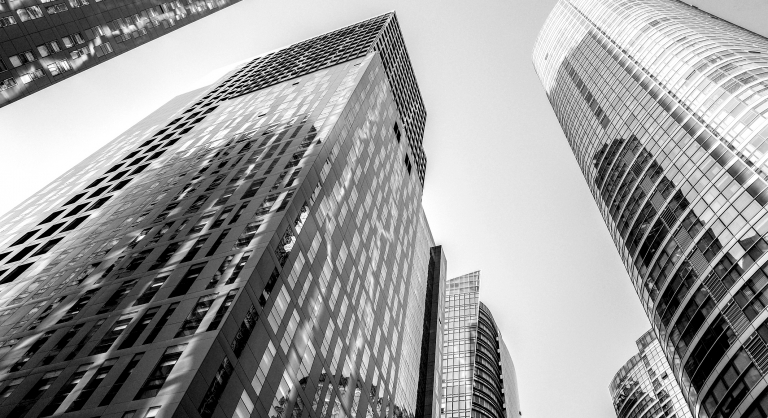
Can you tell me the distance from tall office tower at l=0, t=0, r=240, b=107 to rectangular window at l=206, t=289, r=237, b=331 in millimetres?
33246

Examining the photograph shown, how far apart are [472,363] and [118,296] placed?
105499mm

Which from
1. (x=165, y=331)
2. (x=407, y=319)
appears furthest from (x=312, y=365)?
(x=407, y=319)

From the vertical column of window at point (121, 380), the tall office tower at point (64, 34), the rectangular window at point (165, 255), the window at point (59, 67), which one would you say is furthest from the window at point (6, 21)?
the vertical column of window at point (121, 380)

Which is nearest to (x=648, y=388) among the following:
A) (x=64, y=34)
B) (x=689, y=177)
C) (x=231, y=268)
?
(x=689, y=177)

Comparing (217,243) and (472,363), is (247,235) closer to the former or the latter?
(217,243)

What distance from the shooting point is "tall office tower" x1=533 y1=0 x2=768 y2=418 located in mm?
49969

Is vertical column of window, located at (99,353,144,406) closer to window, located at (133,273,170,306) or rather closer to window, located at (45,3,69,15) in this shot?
window, located at (133,273,170,306)

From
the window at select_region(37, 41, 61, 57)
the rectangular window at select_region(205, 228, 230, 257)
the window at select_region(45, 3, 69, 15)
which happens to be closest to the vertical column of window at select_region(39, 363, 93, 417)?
the rectangular window at select_region(205, 228, 230, 257)

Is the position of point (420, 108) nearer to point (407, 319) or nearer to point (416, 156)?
point (416, 156)

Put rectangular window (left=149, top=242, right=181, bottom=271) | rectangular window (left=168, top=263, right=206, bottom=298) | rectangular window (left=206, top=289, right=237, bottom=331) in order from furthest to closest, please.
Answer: rectangular window (left=149, top=242, right=181, bottom=271) < rectangular window (left=168, top=263, right=206, bottom=298) < rectangular window (left=206, top=289, right=237, bottom=331)

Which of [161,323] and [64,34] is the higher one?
[64,34]

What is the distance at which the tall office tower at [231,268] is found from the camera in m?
35.6

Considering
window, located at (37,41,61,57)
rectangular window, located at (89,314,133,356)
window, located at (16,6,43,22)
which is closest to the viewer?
rectangular window, located at (89,314,133,356)

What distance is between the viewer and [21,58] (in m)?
52.8
